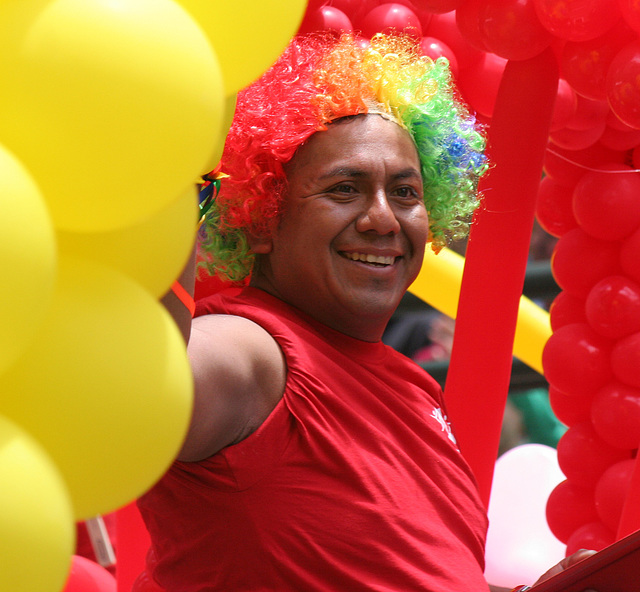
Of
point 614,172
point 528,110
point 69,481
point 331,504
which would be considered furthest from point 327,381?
point 614,172

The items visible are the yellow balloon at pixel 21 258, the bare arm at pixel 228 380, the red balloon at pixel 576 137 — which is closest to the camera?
the yellow balloon at pixel 21 258

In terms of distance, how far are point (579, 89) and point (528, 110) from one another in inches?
4.4

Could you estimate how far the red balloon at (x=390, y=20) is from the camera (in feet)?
6.74

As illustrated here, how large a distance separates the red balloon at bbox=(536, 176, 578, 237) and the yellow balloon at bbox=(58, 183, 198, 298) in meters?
1.87

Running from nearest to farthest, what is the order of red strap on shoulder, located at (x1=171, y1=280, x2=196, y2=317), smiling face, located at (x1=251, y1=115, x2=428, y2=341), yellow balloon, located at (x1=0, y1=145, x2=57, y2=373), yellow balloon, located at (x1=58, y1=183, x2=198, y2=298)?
yellow balloon, located at (x1=0, y1=145, x2=57, y2=373)
yellow balloon, located at (x1=58, y1=183, x2=198, y2=298)
red strap on shoulder, located at (x1=171, y1=280, x2=196, y2=317)
smiling face, located at (x1=251, y1=115, x2=428, y2=341)

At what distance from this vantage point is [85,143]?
2.09 feet

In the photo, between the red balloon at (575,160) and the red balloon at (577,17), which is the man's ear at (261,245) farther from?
the red balloon at (575,160)

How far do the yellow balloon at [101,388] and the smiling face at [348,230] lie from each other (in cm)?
73

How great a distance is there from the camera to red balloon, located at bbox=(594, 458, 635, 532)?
2311 mm

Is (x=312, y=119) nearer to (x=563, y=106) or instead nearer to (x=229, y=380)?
(x=229, y=380)

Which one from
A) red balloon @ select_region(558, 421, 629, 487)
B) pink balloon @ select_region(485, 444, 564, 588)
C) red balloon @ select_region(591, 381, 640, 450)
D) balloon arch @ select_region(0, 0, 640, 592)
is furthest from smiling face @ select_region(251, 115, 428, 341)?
pink balloon @ select_region(485, 444, 564, 588)

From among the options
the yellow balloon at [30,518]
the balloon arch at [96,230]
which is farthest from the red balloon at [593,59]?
the yellow balloon at [30,518]

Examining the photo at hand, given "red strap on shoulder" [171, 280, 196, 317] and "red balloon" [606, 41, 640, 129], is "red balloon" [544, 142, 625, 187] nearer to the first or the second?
"red balloon" [606, 41, 640, 129]

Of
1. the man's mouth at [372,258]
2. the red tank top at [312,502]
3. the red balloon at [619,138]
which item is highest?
the red balloon at [619,138]
